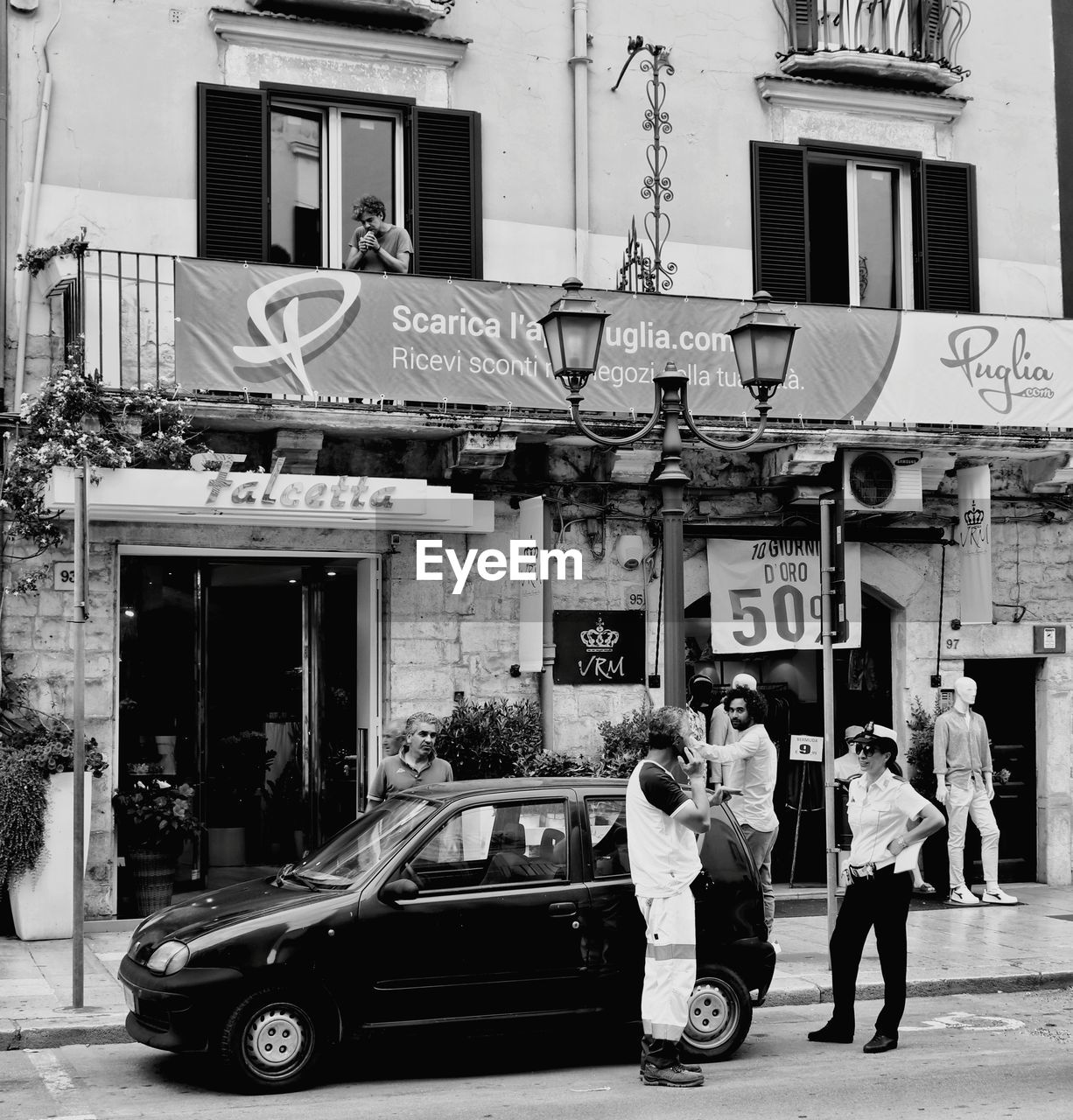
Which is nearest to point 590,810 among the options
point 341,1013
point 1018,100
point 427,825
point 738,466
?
point 427,825

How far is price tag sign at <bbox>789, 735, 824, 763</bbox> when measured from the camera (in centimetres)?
1442

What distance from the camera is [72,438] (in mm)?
11836

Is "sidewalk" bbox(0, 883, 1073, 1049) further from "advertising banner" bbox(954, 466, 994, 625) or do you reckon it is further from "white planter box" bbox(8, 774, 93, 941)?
"advertising banner" bbox(954, 466, 994, 625)

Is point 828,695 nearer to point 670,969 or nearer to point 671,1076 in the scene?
point 670,969

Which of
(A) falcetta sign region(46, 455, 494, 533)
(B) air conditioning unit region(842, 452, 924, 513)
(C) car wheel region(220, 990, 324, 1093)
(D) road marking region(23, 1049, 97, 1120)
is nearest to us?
(D) road marking region(23, 1049, 97, 1120)

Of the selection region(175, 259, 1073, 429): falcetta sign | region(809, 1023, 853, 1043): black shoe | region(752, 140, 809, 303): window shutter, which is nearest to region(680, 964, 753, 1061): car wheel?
region(809, 1023, 853, 1043): black shoe

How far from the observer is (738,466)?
586 inches

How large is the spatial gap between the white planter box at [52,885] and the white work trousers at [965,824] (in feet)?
25.7

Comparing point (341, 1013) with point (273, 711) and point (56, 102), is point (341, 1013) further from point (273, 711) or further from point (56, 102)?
point (56, 102)

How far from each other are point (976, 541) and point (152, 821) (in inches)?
320

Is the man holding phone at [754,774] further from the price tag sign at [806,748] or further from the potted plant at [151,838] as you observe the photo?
the potted plant at [151,838]

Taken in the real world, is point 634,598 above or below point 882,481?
below

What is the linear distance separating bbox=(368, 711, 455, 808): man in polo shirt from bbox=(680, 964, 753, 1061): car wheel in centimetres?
306

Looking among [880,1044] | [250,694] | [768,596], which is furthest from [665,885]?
[768,596]
